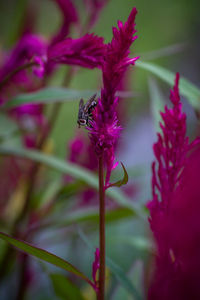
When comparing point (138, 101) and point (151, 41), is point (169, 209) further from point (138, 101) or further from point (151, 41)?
point (151, 41)

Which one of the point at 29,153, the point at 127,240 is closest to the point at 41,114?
the point at 29,153

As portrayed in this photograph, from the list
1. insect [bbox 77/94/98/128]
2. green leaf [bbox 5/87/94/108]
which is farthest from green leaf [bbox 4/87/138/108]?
insect [bbox 77/94/98/128]

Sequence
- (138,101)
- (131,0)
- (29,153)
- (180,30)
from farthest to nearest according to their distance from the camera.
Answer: (180,30), (131,0), (138,101), (29,153)

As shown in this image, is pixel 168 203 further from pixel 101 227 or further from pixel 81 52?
pixel 81 52

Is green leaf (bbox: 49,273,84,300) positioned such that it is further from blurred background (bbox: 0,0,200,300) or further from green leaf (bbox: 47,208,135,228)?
green leaf (bbox: 47,208,135,228)

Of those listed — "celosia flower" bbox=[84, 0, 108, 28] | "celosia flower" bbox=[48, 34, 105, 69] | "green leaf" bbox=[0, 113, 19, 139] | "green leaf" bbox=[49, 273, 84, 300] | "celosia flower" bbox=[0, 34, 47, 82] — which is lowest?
"green leaf" bbox=[49, 273, 84, 300]

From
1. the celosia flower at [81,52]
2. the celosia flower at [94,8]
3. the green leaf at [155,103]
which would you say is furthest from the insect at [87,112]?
the celosia flower at [94,8]

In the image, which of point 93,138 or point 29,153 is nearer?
point 93,138
